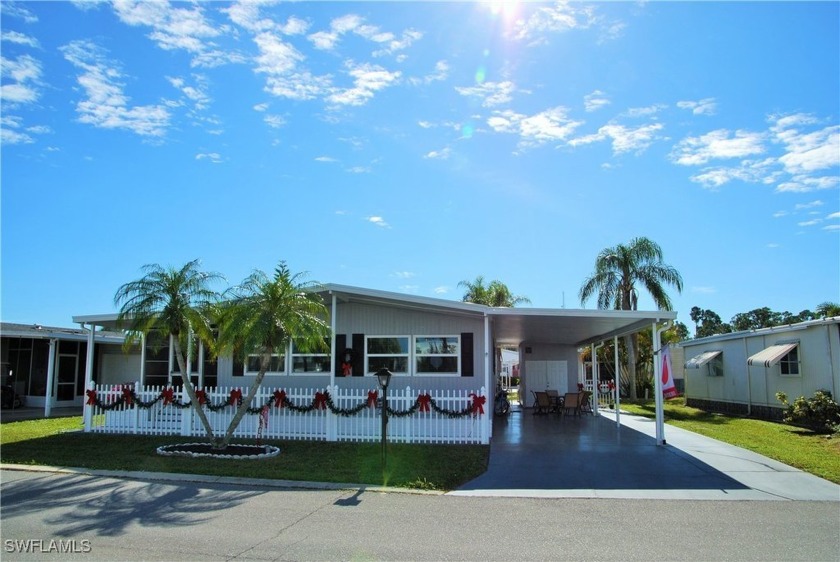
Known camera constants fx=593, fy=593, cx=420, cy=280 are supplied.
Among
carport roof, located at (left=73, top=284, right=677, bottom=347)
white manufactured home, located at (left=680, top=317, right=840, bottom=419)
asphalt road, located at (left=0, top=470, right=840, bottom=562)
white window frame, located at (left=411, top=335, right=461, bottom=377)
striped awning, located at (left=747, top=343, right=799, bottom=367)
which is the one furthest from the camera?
striped awning, located at (left=747, top=343, right=799, bottom=367)

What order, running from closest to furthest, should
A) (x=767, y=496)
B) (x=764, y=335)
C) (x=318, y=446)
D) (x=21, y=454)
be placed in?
(x=767, y=496) → (x=21, y=454) → (x=318, y=446) → (x=764, y=335)

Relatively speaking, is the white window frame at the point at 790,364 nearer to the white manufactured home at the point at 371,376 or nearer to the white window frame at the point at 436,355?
the white manufactured home at the point at 371,376

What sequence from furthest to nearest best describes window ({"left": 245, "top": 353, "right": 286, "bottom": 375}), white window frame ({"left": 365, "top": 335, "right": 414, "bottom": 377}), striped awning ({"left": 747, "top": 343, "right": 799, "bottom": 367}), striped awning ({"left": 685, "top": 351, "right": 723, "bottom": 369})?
striped awning ({"left": 685, "top": 351, "right": 723, "bottom": 369}), striped awning ({"left": 747, "top": 343, "right": 799, "bottom": 367}), window ({"left": 245, "top": 353, "right": 286, "bottom": 375}), white window frame ({"left": 365, "top": 335, "right": 414, "bottom": 377})

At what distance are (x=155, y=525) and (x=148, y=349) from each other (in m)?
11.3

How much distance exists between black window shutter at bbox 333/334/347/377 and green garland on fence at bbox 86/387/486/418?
3.77 ft

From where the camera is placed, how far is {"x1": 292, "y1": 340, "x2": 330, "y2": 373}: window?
49.0ft

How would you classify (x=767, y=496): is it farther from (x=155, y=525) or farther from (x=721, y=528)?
(x=155, y=525)

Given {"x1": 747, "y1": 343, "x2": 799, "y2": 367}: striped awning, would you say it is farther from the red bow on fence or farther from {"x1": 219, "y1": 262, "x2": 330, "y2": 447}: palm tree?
{"x1": 219, "y1": 262, "x2": 330, "y2": 447}: palm tree

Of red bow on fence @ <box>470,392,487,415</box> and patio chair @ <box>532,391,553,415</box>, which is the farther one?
patio chair @ <box>532,391,553,415</box>

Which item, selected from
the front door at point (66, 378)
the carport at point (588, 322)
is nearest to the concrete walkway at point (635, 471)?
the carport at point (588, 322)

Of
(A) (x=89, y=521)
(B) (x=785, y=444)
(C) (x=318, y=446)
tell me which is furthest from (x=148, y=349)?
(B) (x=785, y=444)

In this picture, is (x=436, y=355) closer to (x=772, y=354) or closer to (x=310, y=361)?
(x=310, y=361)

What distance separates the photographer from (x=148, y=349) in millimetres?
16906

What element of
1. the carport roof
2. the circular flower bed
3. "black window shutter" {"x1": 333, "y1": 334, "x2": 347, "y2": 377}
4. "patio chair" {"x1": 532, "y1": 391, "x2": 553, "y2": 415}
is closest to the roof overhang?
the carport roof
